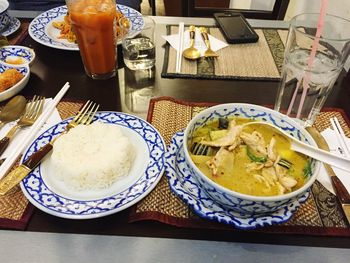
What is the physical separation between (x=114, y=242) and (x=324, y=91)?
0.74 metres

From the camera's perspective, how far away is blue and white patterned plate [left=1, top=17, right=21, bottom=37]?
1384 millimetres

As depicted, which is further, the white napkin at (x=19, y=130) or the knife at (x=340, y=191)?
the white napkin at (x=19, y=130)

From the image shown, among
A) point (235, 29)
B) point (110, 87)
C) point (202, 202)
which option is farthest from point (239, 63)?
point (202, 202)

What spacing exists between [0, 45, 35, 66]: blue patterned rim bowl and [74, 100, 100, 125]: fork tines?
34cm

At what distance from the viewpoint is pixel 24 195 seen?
72 cm

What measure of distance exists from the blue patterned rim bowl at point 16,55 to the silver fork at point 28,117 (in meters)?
0.23

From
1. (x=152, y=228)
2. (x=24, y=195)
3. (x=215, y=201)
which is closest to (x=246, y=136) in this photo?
(x=215, y=201)

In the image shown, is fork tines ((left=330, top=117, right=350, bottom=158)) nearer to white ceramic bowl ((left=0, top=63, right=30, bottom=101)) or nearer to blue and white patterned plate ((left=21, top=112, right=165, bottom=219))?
blue and white patterned plate ((left=21, top=112, right=165, bottom=219))

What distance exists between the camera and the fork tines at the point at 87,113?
3.02 ft

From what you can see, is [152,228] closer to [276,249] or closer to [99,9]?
[276,249]

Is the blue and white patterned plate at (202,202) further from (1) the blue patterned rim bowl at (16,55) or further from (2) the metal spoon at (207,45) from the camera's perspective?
(1) the blue patterned rim bowl at (16,55)

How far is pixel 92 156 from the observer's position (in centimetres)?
78

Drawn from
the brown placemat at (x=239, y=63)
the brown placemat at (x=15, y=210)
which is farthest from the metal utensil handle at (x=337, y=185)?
the brown placemat at (x=15, y=210)

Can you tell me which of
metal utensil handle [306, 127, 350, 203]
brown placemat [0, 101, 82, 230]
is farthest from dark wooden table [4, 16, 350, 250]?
metal utensil handle [306, 127, 350, 203]
